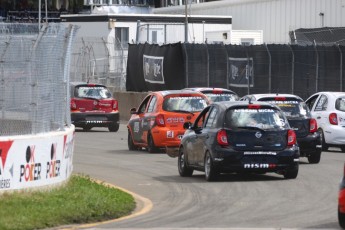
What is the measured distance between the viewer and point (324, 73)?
41125 mm

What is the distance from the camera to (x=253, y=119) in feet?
67.4

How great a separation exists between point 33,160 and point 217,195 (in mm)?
3183

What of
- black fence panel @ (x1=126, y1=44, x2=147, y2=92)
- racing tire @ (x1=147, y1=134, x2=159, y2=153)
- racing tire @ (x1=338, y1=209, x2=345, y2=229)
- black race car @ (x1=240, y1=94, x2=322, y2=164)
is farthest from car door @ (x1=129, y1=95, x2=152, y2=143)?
black fence panel @ (x1=126, y1=44, x2=147, y2=92)

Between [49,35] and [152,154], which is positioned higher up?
[49,35]

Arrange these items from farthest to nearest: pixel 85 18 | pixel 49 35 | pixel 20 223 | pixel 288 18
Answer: pixel 85 18 → pixel 288 18 → pixel 49 35 → pixel 20 223

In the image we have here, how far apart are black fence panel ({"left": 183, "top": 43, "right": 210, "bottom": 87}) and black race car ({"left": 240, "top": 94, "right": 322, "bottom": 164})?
56.5ft

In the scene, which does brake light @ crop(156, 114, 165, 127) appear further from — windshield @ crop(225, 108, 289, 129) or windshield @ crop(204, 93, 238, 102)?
windshield @ crop(225, 108, 289, 129)

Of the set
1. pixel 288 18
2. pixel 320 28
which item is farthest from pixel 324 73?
pixel 288 18

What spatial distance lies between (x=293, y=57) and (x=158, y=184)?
854 inches

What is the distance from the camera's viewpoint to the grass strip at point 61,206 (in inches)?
568

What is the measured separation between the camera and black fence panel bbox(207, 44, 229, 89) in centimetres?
4288

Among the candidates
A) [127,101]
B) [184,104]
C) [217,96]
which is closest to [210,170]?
[184,104]

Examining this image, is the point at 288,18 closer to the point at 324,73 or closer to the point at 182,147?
the point at 324,73

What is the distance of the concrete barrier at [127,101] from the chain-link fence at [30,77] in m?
26.0
